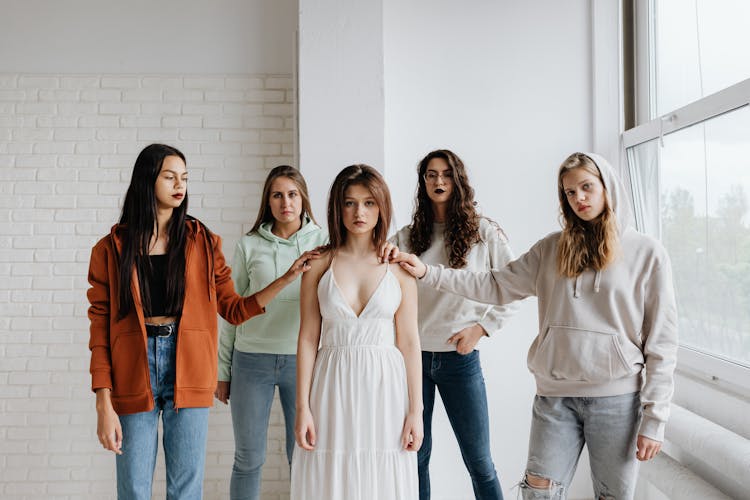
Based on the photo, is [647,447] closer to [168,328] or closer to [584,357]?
[584,357]

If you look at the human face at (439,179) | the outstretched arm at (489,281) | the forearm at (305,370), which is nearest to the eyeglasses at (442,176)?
the human face at (439,179)

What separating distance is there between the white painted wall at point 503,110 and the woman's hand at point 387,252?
4.49 feet

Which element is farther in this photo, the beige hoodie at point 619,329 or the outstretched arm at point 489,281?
the outstretched arm at point 489,281

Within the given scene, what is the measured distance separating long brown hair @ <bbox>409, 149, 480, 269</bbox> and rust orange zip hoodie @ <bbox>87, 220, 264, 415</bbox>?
0.87 meters

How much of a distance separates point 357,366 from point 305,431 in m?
0.25

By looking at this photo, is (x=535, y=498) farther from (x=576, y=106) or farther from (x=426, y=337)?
(x=576, y=106)

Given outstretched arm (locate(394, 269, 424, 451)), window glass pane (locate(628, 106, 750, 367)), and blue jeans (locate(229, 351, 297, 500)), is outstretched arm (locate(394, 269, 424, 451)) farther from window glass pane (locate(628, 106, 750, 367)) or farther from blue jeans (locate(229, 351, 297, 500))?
window glass pane (locate(628, 106, 750, 367))

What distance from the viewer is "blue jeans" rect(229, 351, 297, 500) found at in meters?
2.48

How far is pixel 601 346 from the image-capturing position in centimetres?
196

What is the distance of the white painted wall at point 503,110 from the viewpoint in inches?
136

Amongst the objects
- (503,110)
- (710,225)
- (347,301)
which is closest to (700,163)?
(710,225)

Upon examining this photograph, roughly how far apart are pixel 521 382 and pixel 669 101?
63.6 inches

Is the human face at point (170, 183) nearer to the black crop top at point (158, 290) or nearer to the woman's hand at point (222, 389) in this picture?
the black crop top at point (158, 290)

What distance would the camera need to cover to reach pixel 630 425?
195 centimetres
